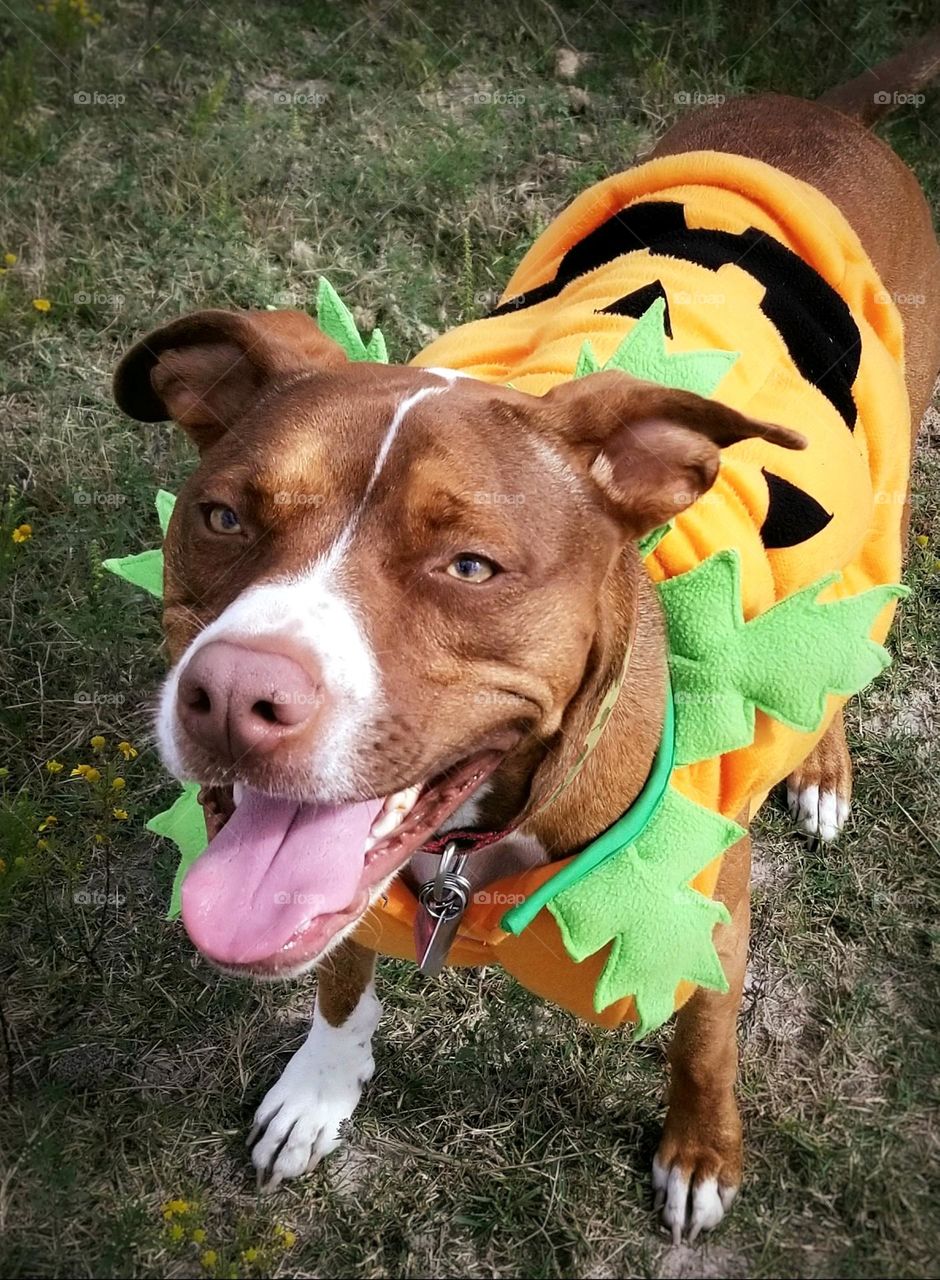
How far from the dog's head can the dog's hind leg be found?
1853mm

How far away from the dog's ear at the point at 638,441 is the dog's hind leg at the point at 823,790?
1852mm

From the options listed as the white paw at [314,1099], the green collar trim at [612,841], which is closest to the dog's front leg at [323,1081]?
the white paw at [314,1099]

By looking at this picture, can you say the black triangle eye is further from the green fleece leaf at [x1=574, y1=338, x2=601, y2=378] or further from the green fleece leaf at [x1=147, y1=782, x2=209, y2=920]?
the green fleece leaf at [x1=147, y1=782, x2=209, y2=920]

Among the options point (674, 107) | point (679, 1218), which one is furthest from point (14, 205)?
point (679, 1218)

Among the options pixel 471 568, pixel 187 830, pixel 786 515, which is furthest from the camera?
pixel 786 515

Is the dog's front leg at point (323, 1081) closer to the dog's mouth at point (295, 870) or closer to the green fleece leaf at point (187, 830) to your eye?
the green fleece leaf at point (187, 830)

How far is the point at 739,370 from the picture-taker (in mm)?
3217

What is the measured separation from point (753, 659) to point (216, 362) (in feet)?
4.77

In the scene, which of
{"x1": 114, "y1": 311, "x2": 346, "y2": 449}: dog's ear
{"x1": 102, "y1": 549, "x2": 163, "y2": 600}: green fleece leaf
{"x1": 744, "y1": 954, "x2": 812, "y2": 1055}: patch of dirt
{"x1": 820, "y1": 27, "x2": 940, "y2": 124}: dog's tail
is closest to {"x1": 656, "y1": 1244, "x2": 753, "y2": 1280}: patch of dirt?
{"x1": 744, "y1": 954, "x2": 812, "y2": 1055}: patch of dirt

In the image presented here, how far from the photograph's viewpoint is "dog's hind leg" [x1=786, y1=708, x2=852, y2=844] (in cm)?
412

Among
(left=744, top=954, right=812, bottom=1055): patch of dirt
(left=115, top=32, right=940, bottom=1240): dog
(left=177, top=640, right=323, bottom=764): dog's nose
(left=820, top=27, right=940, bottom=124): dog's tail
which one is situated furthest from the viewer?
(left=820, top=27, right=940, bottom=124): dog's tail

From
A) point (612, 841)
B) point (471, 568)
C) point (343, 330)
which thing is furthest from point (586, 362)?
point (612, 841)

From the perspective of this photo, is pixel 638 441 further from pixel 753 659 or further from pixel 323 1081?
pixel 323 1081

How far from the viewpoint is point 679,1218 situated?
3230mm
